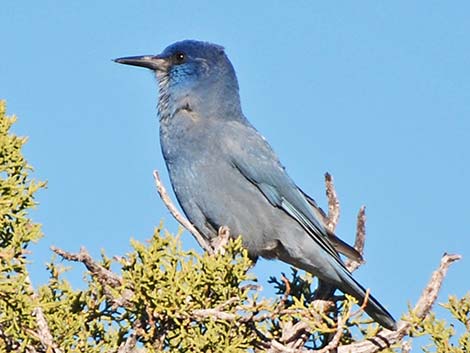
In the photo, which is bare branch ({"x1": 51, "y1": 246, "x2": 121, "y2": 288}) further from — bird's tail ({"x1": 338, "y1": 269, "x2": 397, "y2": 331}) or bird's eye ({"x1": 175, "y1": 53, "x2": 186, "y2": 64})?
bird's eye ({"x1": 175, "y1": 53, "x2": 186, "y2": 64})

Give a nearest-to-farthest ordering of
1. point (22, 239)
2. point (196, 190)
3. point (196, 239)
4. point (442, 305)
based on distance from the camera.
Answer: point (22, 239) < point (442, 305) < point (196, 239) < point (196, 190)

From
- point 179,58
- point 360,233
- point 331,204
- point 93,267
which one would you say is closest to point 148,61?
point 179,58

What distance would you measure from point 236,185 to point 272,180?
285mm

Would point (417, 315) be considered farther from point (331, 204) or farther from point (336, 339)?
point (331, 204)

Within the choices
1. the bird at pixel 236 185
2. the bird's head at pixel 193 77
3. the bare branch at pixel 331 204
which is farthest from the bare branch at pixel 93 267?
the bird's head at pixel 193 77

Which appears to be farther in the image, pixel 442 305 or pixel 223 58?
pixel 223 58

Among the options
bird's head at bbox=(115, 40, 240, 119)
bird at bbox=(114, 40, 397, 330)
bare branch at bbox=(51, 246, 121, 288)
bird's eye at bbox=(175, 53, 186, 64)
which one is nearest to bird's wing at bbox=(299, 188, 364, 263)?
bird at bbox=(114, 40, 397, 330)

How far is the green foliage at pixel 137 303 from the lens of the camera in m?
3.83

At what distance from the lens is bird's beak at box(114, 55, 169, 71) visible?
7.11 metres

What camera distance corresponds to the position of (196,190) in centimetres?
630

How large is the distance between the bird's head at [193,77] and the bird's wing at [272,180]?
1.33 feet

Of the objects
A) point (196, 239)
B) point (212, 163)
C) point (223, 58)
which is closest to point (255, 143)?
point (212, 163)

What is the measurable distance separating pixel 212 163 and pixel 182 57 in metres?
1.16

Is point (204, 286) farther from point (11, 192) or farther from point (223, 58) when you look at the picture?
point (223, 58)
